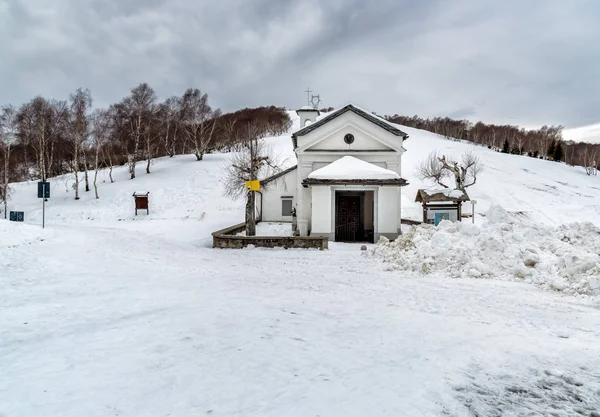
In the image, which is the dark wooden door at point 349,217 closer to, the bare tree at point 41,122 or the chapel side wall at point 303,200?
the chapel side wall at point 303,200

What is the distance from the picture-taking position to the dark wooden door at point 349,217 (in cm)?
2020

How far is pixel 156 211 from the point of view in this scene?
104 ft

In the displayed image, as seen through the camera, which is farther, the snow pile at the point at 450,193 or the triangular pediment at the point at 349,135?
the snow pile at the point at 450,193

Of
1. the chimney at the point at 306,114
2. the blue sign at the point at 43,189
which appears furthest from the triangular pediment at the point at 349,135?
the blue sign at the point at 43,189

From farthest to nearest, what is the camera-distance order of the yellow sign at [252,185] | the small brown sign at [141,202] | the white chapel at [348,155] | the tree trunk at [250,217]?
the small brown sign at [141,202] < the white chapel at [348,155] < the tree trunk at [250,217] < the yellow sign at [252,185]

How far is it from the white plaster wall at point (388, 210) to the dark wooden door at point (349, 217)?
250 centimetres

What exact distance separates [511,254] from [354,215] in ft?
36.9

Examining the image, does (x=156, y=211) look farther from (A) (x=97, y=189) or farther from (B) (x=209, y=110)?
(B) (x=209, y=110)

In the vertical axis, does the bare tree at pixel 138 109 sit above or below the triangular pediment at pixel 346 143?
above

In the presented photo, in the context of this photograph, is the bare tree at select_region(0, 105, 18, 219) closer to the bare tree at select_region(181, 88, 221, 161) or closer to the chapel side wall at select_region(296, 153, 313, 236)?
the bare tree at select_region(181, 88, 221, 161)

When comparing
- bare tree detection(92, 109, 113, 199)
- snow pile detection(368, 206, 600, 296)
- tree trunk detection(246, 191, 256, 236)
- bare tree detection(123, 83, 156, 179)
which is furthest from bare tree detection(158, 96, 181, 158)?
snow pile detection(368, 206, 600, 296)

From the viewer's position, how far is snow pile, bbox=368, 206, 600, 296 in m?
8.12

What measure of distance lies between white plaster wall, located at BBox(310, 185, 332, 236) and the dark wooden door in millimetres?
2427

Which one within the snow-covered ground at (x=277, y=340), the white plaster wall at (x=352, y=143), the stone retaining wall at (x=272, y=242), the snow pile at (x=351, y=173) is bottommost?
the snow-covered ground at (x=277, y=340)
